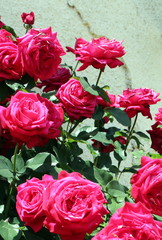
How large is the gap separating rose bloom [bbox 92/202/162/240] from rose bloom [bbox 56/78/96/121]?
0.46 meters

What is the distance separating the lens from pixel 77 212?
760 millimetres

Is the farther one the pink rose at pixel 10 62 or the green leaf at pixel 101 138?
the green leaf at pixel 101 138

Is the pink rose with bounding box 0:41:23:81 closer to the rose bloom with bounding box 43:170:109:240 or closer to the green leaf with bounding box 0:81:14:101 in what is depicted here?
the green leaf with bounding box 0:81:14:101

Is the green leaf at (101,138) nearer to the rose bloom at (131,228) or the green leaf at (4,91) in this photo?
the green leaf at (4,91)

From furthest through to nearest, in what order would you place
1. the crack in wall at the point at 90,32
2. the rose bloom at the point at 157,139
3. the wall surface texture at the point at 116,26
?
the crack in wall at the point at 90,32 → the wall surface texture at the point at 116,26 → the rose bloom at the point at 157,139

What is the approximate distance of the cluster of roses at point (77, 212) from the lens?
2.40ft

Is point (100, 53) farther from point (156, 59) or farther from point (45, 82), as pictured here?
point (156, 59)

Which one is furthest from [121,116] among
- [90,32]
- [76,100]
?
[90,32]

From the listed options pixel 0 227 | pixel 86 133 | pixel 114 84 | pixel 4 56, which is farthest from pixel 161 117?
pixel 114 84

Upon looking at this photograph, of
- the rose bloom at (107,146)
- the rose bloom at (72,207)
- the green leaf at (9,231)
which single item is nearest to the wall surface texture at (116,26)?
the rose bloom at (107,146)

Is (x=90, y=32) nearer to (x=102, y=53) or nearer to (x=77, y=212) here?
(x=102, y=53)

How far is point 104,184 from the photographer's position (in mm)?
1052

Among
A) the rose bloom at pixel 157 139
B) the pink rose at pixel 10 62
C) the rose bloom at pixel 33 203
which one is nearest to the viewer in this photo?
the rose bloom at pixel 33 203

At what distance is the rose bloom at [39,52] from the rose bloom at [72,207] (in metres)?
0.36
